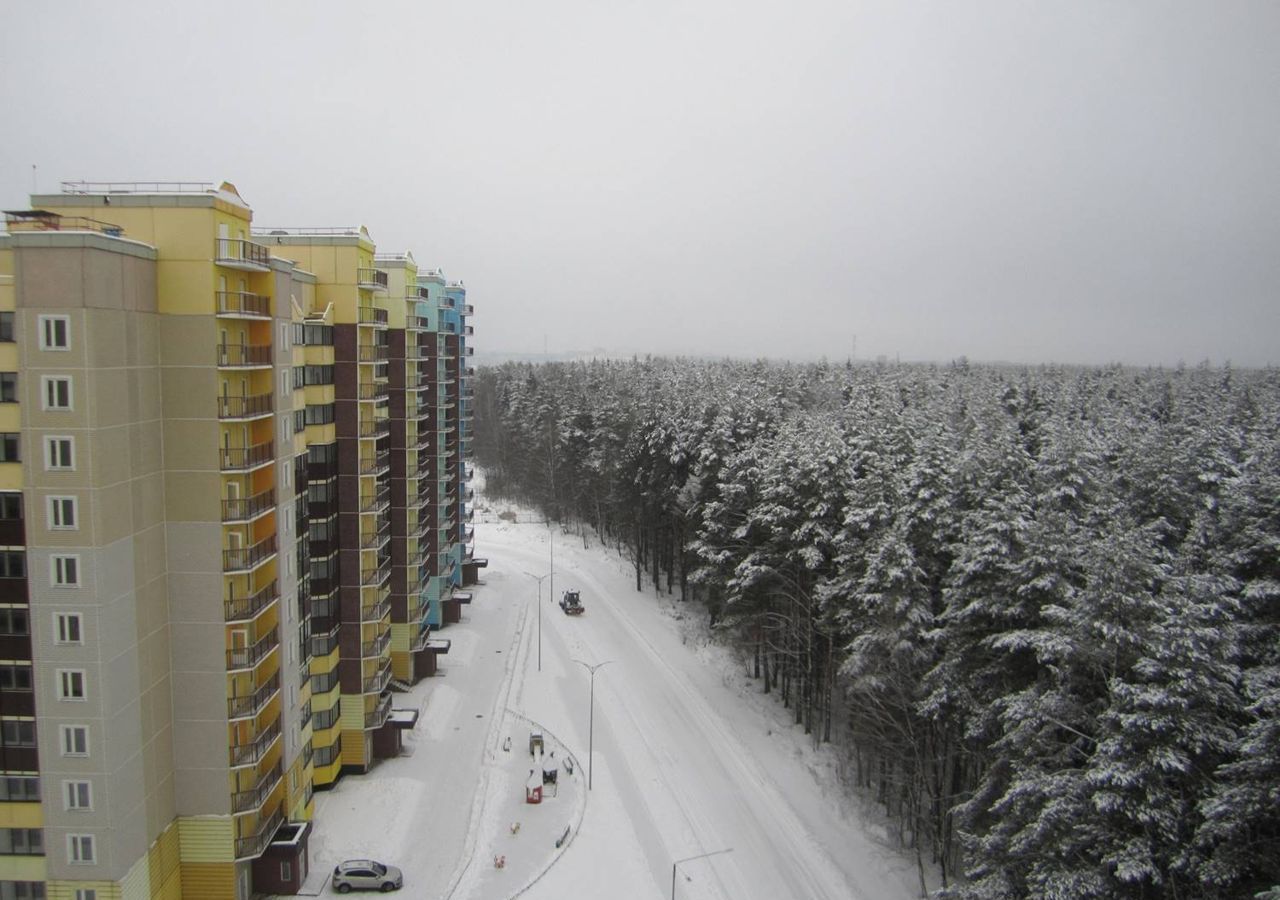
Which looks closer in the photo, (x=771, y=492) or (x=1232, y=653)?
(x=1232, y=653)

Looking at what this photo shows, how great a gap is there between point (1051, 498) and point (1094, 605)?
27.3 ft

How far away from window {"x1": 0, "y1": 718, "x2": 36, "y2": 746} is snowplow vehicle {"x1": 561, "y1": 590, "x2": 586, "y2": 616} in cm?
3465

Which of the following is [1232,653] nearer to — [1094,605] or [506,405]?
[1094,605]

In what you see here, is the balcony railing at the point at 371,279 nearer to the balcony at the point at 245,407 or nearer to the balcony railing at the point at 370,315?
the balcony railing at the point at 370,315

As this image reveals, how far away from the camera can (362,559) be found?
1198 inches

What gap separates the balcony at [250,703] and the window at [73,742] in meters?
3.36

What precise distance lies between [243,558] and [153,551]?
2.06m

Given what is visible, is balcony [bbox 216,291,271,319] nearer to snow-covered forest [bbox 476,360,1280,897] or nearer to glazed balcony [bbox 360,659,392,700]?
glazed balcony [bbox 360,659,392,700]

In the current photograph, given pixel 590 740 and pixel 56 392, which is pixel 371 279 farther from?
pixel 590 740

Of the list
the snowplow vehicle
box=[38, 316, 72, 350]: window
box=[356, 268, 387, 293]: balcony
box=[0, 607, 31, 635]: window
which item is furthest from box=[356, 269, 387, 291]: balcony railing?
the snowplow vehicle

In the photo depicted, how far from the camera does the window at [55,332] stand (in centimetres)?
1705

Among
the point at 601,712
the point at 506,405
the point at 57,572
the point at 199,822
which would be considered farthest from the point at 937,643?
the point at 506,405

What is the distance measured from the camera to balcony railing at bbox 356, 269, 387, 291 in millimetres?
28484

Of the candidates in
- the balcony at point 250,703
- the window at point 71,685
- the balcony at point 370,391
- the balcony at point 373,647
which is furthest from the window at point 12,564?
the balcony at point 373,647
